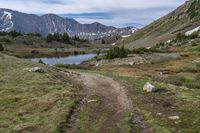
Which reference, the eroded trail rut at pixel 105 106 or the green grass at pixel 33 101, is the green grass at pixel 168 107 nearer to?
the eroded trail rut at pixel 105 106

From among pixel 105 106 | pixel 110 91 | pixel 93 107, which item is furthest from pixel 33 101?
pixel 110 91

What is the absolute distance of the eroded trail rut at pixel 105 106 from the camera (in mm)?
24844

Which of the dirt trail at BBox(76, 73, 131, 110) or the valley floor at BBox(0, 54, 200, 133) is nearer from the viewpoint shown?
the valley floor at BBox(0, 54, 200, 133)

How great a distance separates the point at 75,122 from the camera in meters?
26.2

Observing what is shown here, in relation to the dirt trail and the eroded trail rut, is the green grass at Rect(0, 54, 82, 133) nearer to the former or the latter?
the eroded trail rut

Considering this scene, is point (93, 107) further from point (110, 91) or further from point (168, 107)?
point (110, 91)

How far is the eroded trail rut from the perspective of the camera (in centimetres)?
2484

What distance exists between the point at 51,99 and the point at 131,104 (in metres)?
6.73

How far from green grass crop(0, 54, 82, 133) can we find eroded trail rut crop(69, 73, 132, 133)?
1551mm

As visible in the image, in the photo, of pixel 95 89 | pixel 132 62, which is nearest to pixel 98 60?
pixel 132 62

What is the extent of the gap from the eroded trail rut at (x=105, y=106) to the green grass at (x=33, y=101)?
1.55m

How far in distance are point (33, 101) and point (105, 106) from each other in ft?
20.2

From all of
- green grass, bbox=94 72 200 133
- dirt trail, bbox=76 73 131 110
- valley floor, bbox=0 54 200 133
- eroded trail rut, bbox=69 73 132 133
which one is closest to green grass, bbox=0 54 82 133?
valley floor, bbox=0 54 200 133

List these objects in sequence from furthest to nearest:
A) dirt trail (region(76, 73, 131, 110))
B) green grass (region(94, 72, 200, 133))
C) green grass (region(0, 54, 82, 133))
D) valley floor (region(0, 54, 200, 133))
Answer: dirt trail (region(76, 73, 131, 110)) → green grass (region(0, 54, 82, 133)) → valley floor (region(0, 54, 200, 133)) → green grass (region(94, 72, 200, 133))
